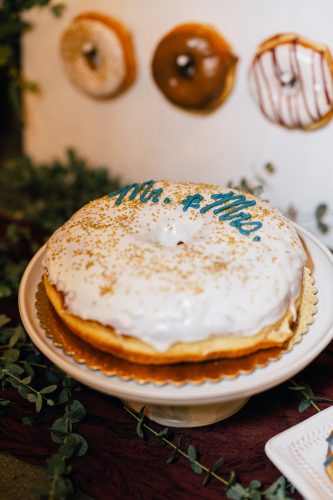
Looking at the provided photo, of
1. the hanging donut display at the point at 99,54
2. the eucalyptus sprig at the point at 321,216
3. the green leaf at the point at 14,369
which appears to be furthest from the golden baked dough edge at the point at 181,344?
the hanging donut display at the point at 99,54

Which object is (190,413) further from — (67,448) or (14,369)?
(14,369)

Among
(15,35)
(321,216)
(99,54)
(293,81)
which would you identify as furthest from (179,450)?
(15,35)

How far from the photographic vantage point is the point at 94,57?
1.71 m

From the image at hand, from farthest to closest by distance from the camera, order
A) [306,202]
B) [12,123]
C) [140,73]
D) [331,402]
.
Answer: [12,123]
[140,73]
[306,202]
[331,402]

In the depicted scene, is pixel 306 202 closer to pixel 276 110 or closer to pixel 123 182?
pixel 276 110

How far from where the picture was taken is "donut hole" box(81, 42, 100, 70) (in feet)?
5.47

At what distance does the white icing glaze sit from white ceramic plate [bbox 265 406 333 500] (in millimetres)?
1169

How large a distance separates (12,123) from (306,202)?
1.70m

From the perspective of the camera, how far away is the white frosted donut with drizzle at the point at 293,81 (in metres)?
1.33

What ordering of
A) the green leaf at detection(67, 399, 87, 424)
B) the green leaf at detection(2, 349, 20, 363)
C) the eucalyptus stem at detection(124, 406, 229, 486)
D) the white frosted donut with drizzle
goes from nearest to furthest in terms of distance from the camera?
the eucalyptus stem at detection(124, 406, 229, 486)
the green leaf at detection(67, 399, 87, 424)
the green leaf at detection(2, 349, 20, 363)
the white frosted donut with drizzle

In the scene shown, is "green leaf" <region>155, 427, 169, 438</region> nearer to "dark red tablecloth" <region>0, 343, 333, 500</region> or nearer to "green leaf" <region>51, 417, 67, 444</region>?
"dark red tablecloth" <region>0, 343, 333, 500</region>

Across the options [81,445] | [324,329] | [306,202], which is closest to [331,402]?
[324,329]

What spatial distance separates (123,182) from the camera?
193cm

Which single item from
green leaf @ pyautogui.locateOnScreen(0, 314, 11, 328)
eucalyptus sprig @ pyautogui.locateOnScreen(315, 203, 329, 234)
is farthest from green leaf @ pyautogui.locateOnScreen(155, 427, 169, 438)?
eucalyptus sprig @ pyautogui.locateOnScreen(315, 203, 329, 234)
